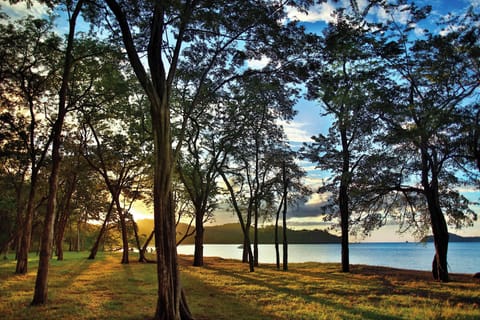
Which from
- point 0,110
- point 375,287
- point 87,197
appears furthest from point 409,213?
point 87,197

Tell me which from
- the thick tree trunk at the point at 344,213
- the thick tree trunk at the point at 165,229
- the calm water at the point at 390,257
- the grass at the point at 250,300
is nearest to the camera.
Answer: the thick tree trunk at the point at 165,229

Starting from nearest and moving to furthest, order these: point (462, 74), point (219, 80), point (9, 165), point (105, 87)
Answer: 1. point (462, 74)
2. point (219, 80)
3. point (105, 87)
4. point (9, 165)

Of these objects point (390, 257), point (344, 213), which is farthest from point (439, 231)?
point (390, 257)

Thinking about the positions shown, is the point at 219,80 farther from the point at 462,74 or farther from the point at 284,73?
the point at 462,74

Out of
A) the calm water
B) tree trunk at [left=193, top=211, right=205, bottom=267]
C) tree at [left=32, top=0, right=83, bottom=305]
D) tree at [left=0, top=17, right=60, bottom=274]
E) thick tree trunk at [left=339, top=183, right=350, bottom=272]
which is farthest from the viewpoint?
the calm water

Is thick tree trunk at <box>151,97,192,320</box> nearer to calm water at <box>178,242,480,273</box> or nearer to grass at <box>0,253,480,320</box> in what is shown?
grass at <box>0,253,480,320</box>

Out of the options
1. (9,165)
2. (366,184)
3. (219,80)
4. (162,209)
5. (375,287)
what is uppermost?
(219,80)

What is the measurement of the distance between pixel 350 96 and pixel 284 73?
2249mm

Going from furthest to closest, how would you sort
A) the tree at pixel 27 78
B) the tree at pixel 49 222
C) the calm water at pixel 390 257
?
the calm water at pixel 390 257 → the tree at pixel 27 78 → the tree at pixel 49 222

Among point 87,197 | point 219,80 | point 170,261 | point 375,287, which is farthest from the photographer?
point 87,197

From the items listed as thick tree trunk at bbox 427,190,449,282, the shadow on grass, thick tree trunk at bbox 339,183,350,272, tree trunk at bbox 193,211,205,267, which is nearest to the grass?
the shadow on grass

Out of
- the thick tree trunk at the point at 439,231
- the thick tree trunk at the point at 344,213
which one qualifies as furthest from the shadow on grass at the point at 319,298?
the thick tree trunk at the point at 344,213

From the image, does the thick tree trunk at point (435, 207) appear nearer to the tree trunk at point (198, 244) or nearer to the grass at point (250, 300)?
the grass at point (250, 300)

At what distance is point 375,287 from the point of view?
15.8 metres
